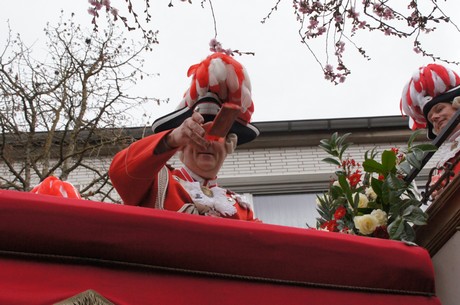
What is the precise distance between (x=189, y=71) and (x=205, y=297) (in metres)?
1.67

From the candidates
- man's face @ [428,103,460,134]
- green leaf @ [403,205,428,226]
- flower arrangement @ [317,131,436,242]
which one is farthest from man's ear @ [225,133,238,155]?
man's face @ [428,103,460,134]

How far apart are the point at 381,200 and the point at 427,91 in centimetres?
167

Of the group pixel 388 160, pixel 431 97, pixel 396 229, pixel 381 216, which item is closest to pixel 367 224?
pixel 381 216

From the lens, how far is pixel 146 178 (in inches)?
102

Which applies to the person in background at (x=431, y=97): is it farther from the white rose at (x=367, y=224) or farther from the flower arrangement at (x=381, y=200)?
the white rose at (x=367, y=224)

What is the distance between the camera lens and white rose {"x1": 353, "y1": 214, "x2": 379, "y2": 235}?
2607 millimetres

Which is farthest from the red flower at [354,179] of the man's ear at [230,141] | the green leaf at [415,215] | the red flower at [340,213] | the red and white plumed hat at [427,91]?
the red and white plumed hat at [427,91]

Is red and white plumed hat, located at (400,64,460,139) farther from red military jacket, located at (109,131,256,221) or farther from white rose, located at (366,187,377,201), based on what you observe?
red military jacket, located at (109,131,256,221)

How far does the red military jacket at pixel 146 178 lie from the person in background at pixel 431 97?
178 centimetres

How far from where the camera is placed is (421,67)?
433 cm

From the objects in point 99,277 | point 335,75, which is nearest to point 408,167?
point 99,277

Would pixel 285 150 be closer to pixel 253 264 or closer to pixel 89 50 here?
A: pixel 89 50

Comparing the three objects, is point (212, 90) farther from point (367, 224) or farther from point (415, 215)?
point (415, 215)

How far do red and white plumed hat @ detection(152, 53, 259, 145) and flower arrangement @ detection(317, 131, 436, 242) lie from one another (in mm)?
606
